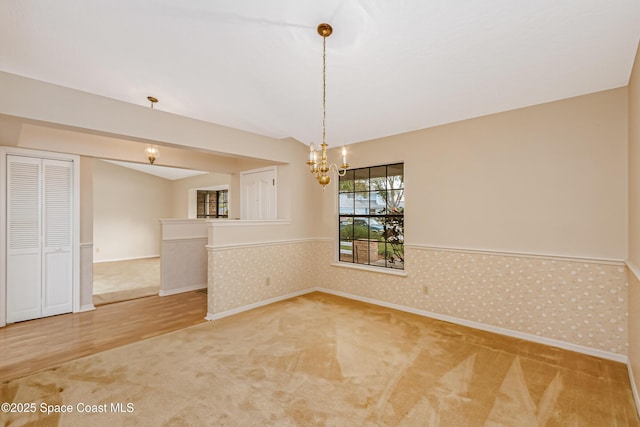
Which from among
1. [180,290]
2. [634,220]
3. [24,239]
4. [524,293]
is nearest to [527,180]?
[634,220]

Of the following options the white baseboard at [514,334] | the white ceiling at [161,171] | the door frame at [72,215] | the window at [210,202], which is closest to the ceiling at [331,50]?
the door frame at [72,215]

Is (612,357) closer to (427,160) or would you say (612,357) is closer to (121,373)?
(427,160)

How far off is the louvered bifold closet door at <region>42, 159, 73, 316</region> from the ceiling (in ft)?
5.93

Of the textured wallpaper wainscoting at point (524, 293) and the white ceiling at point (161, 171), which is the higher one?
the white ceiling at point (161, 171)

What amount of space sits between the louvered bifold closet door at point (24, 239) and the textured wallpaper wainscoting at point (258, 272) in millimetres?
2271

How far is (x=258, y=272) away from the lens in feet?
14.2

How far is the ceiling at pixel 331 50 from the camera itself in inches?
78.9

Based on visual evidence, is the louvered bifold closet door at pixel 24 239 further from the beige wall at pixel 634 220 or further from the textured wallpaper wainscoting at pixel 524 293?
the beige wall at pixel 634 220

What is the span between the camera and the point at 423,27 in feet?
7.14

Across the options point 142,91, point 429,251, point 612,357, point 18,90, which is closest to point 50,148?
point 18,90

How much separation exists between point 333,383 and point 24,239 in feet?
14.1

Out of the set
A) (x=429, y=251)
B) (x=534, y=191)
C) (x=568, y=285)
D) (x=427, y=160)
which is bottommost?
(x=568, y=285)

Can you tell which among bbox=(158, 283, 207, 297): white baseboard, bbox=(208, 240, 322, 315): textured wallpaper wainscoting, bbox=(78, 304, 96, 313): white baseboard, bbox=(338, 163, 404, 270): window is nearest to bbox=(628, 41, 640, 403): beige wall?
bbox=(338, 163, 404, 270): window

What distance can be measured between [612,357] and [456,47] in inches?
124
